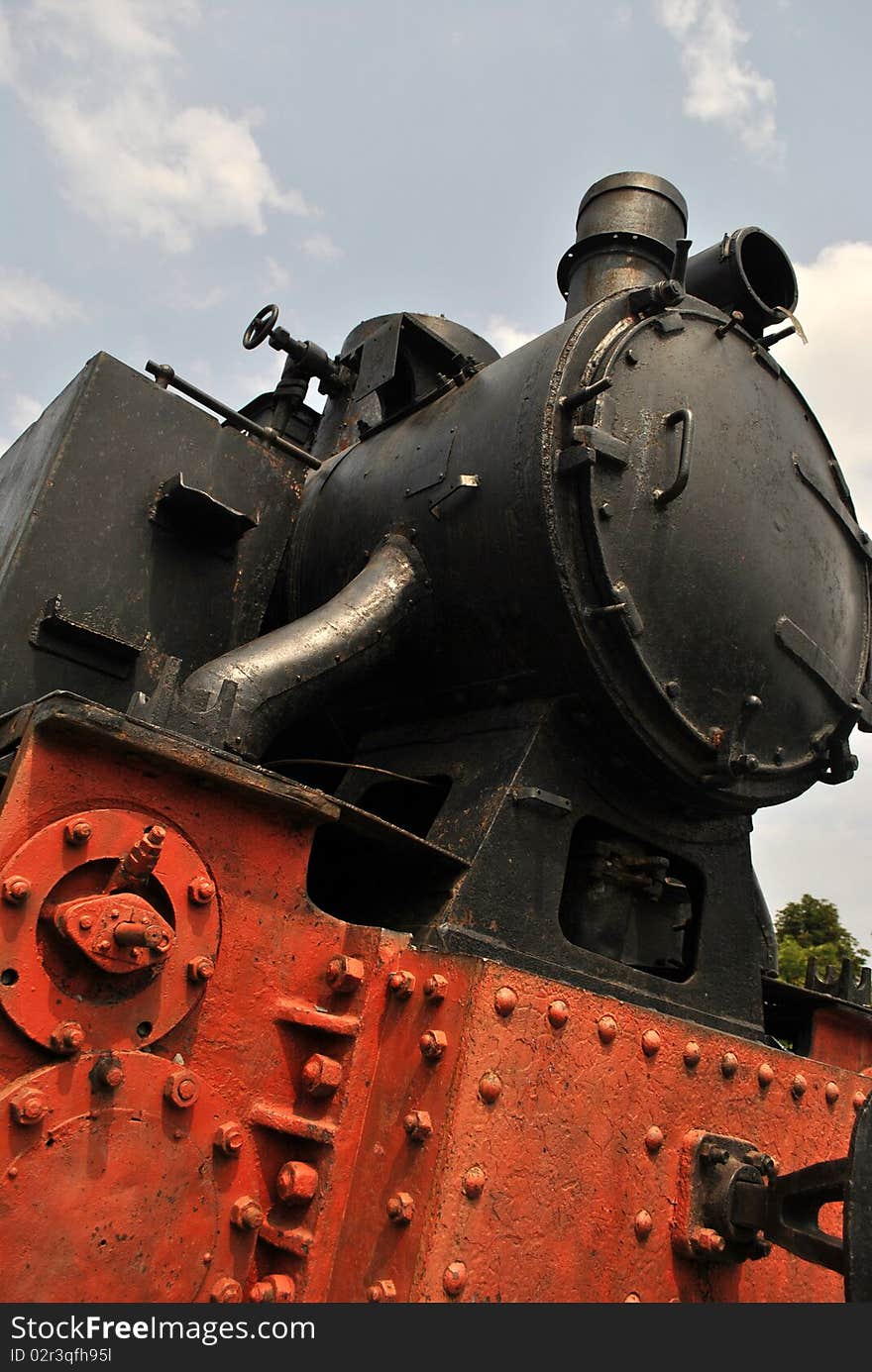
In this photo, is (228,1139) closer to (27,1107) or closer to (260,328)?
(27,1107)

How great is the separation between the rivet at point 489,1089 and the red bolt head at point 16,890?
1085mm

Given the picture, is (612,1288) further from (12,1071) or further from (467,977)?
(12,1071)

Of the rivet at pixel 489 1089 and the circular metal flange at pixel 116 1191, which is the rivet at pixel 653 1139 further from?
the circular metal flange at pixel 116 1191

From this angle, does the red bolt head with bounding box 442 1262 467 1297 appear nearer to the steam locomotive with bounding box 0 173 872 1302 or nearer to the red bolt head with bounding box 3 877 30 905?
the steam locomotive with bounding box 0 173 872 1302

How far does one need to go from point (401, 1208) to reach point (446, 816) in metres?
1.08

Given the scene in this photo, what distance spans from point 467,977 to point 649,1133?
2.24ft

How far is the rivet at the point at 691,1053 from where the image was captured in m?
2.88

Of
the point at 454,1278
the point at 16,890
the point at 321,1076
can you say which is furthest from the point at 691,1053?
the point at 16,890

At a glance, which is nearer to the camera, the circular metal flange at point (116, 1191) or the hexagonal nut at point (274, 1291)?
the circular metal flange at point (116, 1191)

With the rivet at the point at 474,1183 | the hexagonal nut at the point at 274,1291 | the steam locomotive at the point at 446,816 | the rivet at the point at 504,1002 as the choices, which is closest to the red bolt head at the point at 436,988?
the steam locomotive at the point at 446,816

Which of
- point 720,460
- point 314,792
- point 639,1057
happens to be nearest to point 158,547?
point 314,792

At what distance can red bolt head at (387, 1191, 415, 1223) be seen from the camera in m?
2.35

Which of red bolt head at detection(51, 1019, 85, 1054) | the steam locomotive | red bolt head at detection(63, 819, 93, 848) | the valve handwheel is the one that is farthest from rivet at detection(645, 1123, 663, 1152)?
the valve handwheel

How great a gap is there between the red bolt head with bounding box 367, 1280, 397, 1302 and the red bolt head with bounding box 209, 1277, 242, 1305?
0.93 ft
